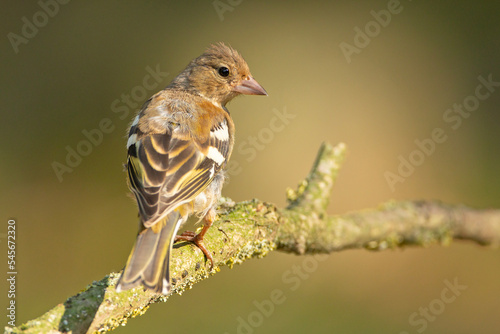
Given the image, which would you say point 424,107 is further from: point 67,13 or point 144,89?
point 67,13

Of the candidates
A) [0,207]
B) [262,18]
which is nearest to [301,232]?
[0,207]

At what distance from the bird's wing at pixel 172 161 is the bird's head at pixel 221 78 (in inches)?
33.9

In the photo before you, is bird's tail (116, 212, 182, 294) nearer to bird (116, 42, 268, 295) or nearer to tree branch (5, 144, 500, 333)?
bird (116, 42, 268, 295)

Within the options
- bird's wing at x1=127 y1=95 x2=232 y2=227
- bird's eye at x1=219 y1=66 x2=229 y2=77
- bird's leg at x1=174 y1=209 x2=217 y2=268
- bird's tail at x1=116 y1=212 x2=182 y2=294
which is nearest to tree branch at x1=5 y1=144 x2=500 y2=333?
bird's leg at x1=174 y1=209 x2=217 y2=268

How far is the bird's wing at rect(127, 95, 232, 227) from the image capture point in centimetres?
298

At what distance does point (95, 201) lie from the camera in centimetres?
689

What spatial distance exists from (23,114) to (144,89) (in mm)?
1596

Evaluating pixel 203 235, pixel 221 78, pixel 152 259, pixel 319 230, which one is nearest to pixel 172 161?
pixel 203 235

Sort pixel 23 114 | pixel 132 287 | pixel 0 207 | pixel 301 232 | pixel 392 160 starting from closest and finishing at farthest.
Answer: pixel 132 287 < pixel 301 232 < pixel 0 207 < pixel 23 114 < pixel 392 160

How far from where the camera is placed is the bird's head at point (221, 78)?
4.80m

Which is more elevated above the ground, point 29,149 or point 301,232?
point 29,149

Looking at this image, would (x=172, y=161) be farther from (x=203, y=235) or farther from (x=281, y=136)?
(x=281, y=136)

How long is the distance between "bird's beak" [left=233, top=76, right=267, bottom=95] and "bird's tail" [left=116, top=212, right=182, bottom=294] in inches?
78.0

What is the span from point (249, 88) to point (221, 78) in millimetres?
264
